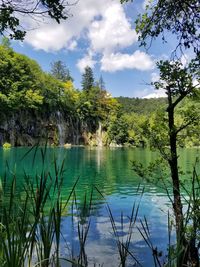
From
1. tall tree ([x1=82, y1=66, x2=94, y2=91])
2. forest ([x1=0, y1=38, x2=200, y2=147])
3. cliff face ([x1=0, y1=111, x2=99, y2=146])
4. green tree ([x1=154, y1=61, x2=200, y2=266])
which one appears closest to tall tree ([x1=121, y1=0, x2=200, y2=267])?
green tree ([x1=154, y1=61, x2=200, y2=266])

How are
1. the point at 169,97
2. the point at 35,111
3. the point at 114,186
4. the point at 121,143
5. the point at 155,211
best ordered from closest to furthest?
the point at 169,97 < the point at 155,211 < the point at 114,186 < the point at 35,111 < the point at 121,143

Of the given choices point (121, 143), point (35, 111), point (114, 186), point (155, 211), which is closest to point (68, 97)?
point (35, 111)

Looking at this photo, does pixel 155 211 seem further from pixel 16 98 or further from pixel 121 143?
pixel 121 143

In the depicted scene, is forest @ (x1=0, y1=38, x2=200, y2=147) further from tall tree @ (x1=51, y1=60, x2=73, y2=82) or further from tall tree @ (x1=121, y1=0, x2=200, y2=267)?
tall tree @ (x1=121, y1=0, x2=200, y2=267)

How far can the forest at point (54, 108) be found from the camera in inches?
2272

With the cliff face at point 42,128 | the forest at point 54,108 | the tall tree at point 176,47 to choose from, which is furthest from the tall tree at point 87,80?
the tall tree at point 176,47

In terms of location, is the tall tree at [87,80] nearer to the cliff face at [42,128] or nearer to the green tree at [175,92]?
the cliff face at [42,128]

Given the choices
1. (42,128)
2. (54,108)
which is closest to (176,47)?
(42,128)

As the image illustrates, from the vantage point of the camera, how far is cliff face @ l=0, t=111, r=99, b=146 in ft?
192

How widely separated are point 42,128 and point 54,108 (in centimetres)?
884

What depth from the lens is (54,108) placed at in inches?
2773

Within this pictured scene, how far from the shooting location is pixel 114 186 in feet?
60.4

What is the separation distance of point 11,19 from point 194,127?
2739mm

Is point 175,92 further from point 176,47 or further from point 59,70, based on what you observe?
point 59,70
